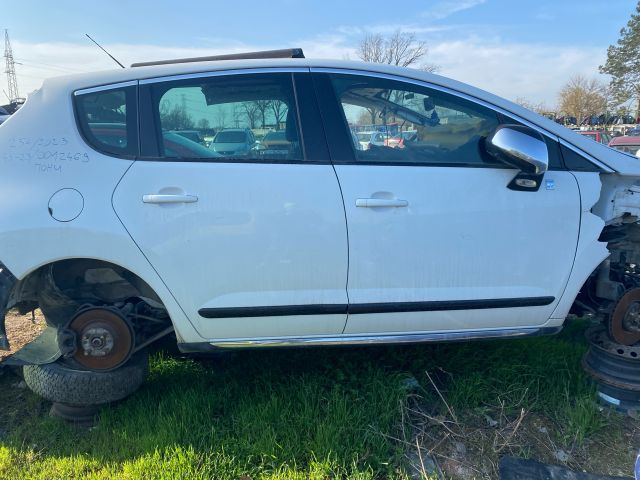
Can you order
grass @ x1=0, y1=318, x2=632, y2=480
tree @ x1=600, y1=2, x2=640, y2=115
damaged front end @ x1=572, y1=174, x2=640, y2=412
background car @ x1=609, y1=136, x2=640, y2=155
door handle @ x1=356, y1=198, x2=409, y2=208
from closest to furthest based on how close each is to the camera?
grass @ x1=0, y1=318, x2=632, y2=480 → door handle @ x1=356, y1=198, x2=409, y2=208 → damaged front end @ x1=572, y1=174, x2=640, y2=412 → background car @ x1=609, y1=136, x2=640, y2=155 → tree @ x1=600, y1=2, x2=640, y2=115

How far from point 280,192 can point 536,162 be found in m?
1.26

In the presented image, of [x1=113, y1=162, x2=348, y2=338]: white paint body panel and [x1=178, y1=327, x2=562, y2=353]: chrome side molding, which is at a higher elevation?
[x1=113, y1=162, x2=348, y2=338]: white paint body panel

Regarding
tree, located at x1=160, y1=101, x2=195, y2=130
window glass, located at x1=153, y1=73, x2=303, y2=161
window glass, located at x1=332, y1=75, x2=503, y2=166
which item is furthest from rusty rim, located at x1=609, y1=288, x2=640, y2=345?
tree, located at x1=160, y1=101, x2=195, y2=130

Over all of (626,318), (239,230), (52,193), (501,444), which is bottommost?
(501,444)

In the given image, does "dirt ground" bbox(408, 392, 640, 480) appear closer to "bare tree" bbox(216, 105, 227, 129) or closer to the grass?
the grass

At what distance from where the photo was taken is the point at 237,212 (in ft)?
7.86

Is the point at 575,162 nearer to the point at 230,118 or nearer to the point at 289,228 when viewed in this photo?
the point at 289,228

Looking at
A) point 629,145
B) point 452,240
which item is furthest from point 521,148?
point 629,145

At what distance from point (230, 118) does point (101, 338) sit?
4.27 ft

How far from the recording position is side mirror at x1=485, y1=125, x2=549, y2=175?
2416 mm

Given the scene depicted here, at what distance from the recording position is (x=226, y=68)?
2566 millimetres

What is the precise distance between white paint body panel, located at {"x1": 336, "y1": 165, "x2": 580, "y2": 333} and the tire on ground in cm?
126

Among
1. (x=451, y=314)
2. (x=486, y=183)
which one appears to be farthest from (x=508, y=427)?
(x=486, y=183)

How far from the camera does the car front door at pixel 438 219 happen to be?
248cm
